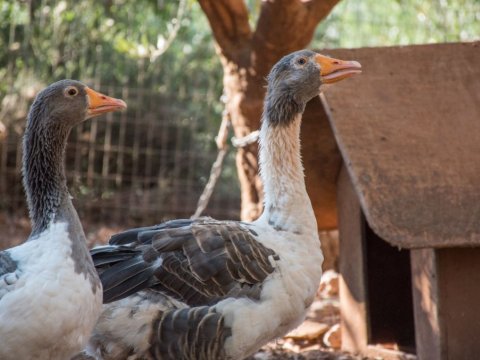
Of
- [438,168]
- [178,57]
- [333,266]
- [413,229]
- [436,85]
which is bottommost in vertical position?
[333,266]

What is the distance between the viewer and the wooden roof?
4574 millimetres

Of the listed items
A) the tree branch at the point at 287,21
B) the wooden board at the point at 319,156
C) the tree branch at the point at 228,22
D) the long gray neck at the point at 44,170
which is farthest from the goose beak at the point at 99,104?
the tree branch at the point at 287,21

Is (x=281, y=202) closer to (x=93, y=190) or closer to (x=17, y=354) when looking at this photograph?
(x=17, y=354)

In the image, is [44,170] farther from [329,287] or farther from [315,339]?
[329,287]

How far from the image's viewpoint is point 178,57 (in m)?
11.3

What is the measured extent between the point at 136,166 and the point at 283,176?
669 centimetres

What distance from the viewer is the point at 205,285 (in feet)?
13.0

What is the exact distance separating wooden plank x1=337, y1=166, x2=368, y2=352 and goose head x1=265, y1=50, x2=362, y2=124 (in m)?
1.45

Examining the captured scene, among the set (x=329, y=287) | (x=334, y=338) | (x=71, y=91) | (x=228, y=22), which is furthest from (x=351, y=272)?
(x=71, y=91)

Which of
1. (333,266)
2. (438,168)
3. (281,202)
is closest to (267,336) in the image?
(281,202)

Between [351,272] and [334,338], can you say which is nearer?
[351,272]

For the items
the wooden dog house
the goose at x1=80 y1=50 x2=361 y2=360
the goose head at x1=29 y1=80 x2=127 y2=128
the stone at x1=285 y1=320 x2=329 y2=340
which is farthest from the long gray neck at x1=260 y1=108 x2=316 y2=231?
the stone at x1=285 y1=320 x2=329 y2=340

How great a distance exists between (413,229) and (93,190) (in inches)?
270

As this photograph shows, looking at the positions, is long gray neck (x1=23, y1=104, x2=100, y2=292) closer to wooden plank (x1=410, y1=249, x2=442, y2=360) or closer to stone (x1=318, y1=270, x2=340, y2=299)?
wooden plank (x1=410, y1=249, x2=442, y2=360)
